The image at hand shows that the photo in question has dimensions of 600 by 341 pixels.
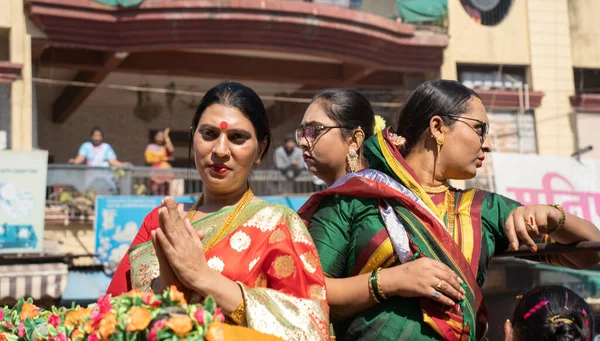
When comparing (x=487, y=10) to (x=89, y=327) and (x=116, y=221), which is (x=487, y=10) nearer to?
(x=116, y=221)

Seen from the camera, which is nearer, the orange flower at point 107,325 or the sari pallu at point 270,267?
the orange flower at point 107,325

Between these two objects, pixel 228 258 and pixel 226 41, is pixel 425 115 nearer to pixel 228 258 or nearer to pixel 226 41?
pixel 228 258

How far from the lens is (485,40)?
14391 mm

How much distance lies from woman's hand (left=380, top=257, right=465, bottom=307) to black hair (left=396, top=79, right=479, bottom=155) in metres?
0.53

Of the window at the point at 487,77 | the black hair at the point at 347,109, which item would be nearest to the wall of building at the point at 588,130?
the window at the point at 487,77

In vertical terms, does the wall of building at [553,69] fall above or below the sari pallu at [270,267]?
above

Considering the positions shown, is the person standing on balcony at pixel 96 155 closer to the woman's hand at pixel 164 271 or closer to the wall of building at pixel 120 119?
the wall of building at pixel 120 119

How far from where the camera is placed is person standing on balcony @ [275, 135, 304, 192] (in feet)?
40.0

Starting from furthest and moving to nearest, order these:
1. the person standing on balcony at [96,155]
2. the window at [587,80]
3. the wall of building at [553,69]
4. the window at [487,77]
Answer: the window at [587,80]
the wall of building at [553,69]
the window at [487,77]
the person standing on balcony at [96,155]

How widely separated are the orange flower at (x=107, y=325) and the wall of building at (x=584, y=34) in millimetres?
14198

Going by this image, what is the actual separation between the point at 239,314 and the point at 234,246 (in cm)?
25

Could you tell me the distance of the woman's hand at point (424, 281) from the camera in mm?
2408

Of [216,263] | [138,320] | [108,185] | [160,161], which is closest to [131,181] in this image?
[108,185]

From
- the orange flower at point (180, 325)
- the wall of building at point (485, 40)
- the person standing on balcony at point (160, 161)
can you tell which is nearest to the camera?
the orange flower at point (180, 325)
